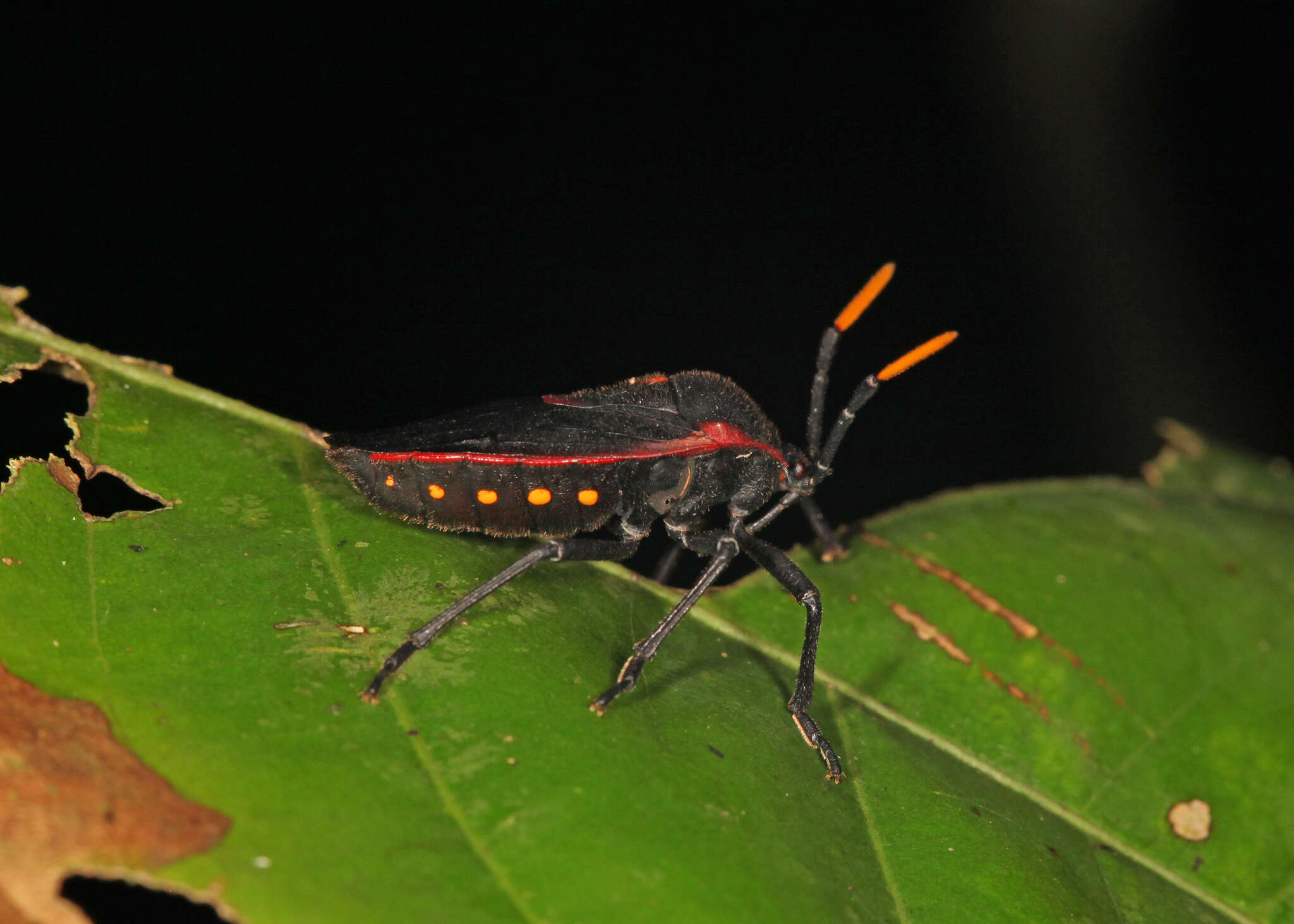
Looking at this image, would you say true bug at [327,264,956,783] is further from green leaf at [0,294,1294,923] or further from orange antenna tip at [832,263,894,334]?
green leaf at [0,294,1294,923]

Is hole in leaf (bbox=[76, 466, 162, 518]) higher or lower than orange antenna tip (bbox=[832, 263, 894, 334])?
lower

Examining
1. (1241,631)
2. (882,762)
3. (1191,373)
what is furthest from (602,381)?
(1191,373)

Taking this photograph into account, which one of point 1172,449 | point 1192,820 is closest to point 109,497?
point 1192,820

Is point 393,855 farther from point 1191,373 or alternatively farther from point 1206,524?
point 1191,373

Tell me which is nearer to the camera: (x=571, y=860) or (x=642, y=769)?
(x=571, y=860)

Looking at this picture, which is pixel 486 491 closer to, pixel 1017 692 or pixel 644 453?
pixel 644 453

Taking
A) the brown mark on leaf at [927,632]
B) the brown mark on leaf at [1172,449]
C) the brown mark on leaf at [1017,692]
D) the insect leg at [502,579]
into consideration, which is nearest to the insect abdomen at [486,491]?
the insect leg at [502,579]

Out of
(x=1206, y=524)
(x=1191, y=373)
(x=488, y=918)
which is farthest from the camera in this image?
(x=1191, y=373)

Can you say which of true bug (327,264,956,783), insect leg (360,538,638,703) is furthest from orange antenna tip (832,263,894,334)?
insect leg (360,538,638,703)
